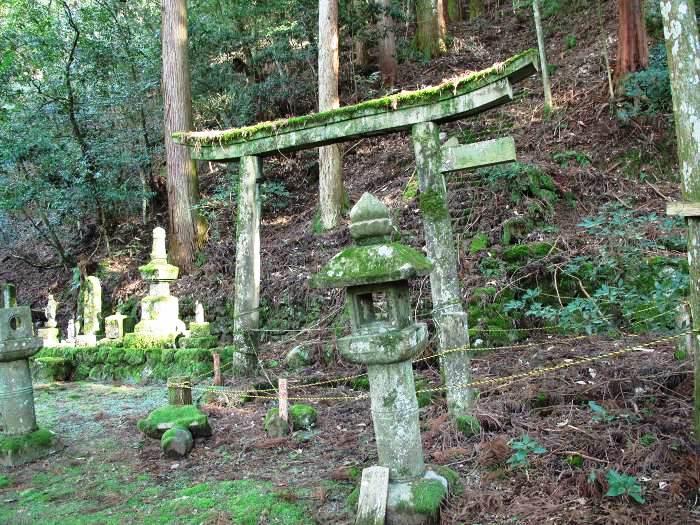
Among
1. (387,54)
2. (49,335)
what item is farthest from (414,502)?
(387,54)

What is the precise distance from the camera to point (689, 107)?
3736 mm

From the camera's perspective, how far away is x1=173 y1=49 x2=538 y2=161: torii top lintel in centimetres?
555

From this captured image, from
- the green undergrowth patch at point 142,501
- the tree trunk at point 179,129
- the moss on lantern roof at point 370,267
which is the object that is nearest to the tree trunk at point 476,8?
the tree trunk at point 179,129

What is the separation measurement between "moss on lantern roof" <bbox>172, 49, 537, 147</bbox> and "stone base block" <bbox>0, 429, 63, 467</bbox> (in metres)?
4.48

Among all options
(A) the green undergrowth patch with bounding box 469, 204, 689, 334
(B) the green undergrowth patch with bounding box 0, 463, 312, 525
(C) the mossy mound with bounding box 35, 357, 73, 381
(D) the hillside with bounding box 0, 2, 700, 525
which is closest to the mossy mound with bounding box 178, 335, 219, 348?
(D) the hillside with bounding box 0, 2, 700, 525

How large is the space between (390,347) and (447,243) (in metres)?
2.31

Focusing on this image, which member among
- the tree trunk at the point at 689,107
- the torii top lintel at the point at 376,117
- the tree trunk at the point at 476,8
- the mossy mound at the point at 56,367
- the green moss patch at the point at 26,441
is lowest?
the green moss patch at the point at 26,441

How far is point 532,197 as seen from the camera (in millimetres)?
9734

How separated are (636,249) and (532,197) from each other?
2.38 m

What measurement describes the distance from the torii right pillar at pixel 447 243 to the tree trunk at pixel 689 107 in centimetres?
175

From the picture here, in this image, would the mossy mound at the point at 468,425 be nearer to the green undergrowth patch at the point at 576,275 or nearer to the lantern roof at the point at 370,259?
the lantern roof at the point at 370,259

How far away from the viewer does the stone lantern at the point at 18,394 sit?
6.13m

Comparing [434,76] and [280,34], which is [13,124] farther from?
[434,76]

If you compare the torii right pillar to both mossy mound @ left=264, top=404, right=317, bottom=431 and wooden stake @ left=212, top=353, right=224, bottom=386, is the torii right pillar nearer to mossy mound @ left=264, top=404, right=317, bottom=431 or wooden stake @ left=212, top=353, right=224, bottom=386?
mossy mound @ left=264, top=404, right=317, bottom=431
